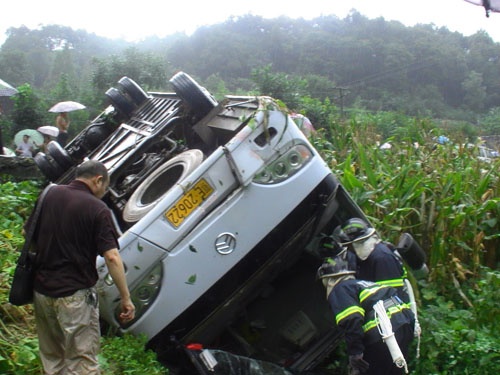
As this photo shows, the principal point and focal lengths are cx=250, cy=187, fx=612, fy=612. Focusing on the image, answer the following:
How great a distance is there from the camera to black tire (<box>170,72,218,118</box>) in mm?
5047

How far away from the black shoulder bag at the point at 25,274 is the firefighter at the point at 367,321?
1850mm

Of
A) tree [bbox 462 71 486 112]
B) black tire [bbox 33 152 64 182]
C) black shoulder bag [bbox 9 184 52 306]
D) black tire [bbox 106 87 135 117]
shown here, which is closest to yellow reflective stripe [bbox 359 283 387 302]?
black shoulder bag [bbox 9 184 52 306]

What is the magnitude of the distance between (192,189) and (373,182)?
2.71 meters

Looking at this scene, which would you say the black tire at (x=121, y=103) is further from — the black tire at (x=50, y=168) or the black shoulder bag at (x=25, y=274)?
the black shoulder bag at (x=25, y=274)

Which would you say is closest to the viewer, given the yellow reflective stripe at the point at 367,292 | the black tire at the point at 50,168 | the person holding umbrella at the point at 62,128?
the yellow reflective stripe at the point at 367,292

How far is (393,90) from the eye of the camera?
4738cm

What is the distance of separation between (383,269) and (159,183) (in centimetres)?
175

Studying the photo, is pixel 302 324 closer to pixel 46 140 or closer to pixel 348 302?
pixel 348 302

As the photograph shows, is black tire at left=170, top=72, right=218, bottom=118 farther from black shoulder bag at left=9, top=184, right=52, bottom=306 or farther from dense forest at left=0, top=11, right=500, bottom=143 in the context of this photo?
dense forest at left=0, top=11, right=500, bottom=143

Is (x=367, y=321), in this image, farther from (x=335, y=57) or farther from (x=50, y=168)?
(x=335, y=57)

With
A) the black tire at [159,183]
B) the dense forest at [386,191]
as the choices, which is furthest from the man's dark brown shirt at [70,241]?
the black tire at [159,183]

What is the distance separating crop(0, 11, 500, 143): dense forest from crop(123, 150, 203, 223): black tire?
29918 millimetres

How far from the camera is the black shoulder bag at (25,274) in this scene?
3.53m

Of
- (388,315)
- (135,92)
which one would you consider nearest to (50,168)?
(135,92)
